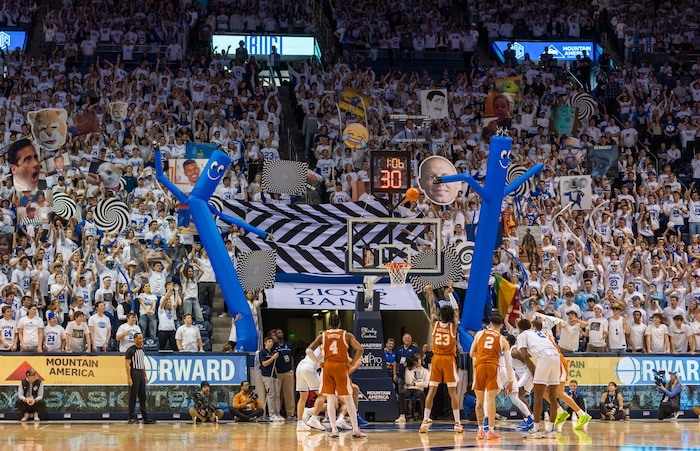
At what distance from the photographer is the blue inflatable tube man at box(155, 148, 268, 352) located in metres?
23.8

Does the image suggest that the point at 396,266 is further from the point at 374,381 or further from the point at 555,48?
the point at 555,48

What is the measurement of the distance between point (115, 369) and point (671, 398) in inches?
428

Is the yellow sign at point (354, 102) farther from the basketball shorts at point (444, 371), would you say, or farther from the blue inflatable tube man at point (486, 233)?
the basketball shorts at point (444, 371)

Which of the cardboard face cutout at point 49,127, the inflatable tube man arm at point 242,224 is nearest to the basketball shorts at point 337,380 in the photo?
the inflatable tube man arm at point 242,224

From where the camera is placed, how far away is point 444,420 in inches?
886

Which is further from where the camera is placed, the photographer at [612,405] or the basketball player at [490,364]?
the photographer at [612,405]

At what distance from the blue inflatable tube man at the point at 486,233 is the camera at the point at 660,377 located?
12.1 feet

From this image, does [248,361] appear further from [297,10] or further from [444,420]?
[297,10]

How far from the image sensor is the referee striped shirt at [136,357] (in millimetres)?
21188

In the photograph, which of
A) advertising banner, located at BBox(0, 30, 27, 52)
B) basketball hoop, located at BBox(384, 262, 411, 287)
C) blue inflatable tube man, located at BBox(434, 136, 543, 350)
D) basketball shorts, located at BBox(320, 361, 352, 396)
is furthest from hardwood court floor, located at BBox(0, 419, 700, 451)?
advertising banner, located at BBox(0, 30, 27, 52)

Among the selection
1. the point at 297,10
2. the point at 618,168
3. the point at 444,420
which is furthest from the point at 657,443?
the point at 297,10

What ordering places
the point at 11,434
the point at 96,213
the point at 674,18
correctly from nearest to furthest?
the point at 11,434 → the point at 96,213 → the point at 674,18

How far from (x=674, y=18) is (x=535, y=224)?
1578cm

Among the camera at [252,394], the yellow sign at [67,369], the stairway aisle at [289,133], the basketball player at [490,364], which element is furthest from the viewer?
the stairway aisle at [289,133]
